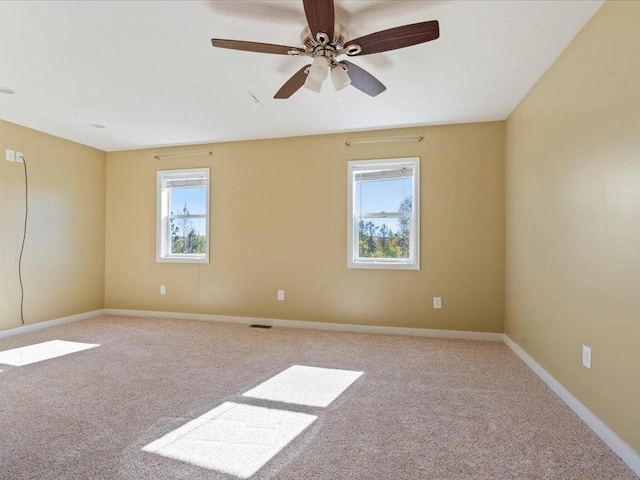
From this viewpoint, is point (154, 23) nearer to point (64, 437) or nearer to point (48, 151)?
point (64, 437)

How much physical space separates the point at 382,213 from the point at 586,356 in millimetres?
2427

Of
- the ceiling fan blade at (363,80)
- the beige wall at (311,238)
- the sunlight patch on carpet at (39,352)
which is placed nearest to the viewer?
the ceiling fan blade at (363,80)

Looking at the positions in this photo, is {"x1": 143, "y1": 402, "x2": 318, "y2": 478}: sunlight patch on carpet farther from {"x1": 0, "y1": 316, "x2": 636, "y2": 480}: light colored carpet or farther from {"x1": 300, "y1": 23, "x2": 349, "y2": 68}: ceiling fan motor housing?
{"x1": 300, "y1": 23, "x2": 349, "y2": 68}: ceiling fan motor housing

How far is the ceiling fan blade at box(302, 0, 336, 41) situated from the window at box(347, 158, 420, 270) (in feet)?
7.52

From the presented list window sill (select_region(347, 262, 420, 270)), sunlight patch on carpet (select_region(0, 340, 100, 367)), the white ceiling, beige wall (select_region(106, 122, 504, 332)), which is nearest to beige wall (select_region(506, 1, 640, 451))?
the white ceiling

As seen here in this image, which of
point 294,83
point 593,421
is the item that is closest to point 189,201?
point 294,83

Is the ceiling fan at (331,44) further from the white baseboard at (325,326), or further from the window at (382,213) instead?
the white baseboard at (325,326)

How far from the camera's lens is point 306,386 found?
8.27ft

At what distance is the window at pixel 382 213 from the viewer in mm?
3979

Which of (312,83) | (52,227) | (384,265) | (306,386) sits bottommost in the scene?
(306,386)

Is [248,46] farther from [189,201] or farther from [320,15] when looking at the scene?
[189,201]

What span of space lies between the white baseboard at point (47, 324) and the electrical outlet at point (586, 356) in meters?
5.38

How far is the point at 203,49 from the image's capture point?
7.74 feet

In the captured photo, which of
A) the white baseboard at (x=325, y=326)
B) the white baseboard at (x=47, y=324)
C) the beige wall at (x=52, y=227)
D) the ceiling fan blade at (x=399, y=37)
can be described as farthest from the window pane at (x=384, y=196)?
the white baseboard at (x=47, y=324)
